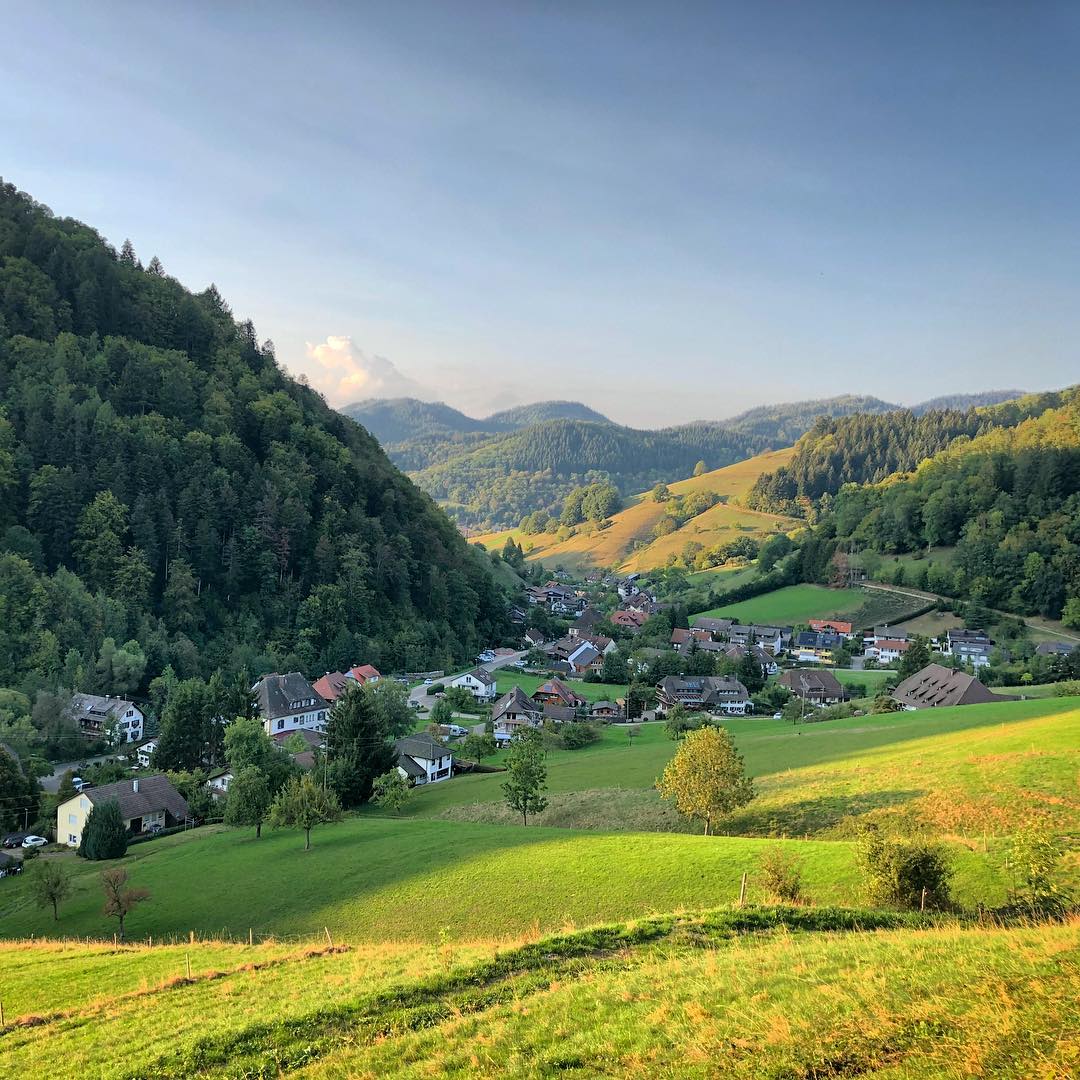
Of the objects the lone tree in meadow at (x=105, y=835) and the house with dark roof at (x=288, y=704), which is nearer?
the lone tree in meadow at (x=105, y=835)

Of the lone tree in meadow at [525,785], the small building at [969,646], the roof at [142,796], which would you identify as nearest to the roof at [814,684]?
the small building at [969,646]

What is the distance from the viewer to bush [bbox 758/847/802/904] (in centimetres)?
1783

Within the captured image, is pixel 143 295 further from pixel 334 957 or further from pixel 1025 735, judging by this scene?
pixel 1025 735

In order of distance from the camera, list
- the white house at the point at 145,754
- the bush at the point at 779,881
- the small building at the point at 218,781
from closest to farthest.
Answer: the bush at the point at 779,881 → the small building at the point at 218,781 → the white house at the point at 145,754

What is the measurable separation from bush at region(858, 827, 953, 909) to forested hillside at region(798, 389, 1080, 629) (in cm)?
10054

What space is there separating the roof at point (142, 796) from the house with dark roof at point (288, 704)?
17.5 metres

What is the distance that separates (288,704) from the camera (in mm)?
66625

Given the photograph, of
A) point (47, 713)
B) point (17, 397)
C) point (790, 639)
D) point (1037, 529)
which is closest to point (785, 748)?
point (47, 713)

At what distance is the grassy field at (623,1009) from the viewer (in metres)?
9.08

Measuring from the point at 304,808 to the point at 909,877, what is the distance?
26.4 m

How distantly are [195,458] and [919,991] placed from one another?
8958cm

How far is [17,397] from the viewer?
76.4m

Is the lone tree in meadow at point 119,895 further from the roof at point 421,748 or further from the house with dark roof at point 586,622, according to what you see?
the house with dark roof at point 586,622

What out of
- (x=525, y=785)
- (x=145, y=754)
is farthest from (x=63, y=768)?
(x=525, y=785)
